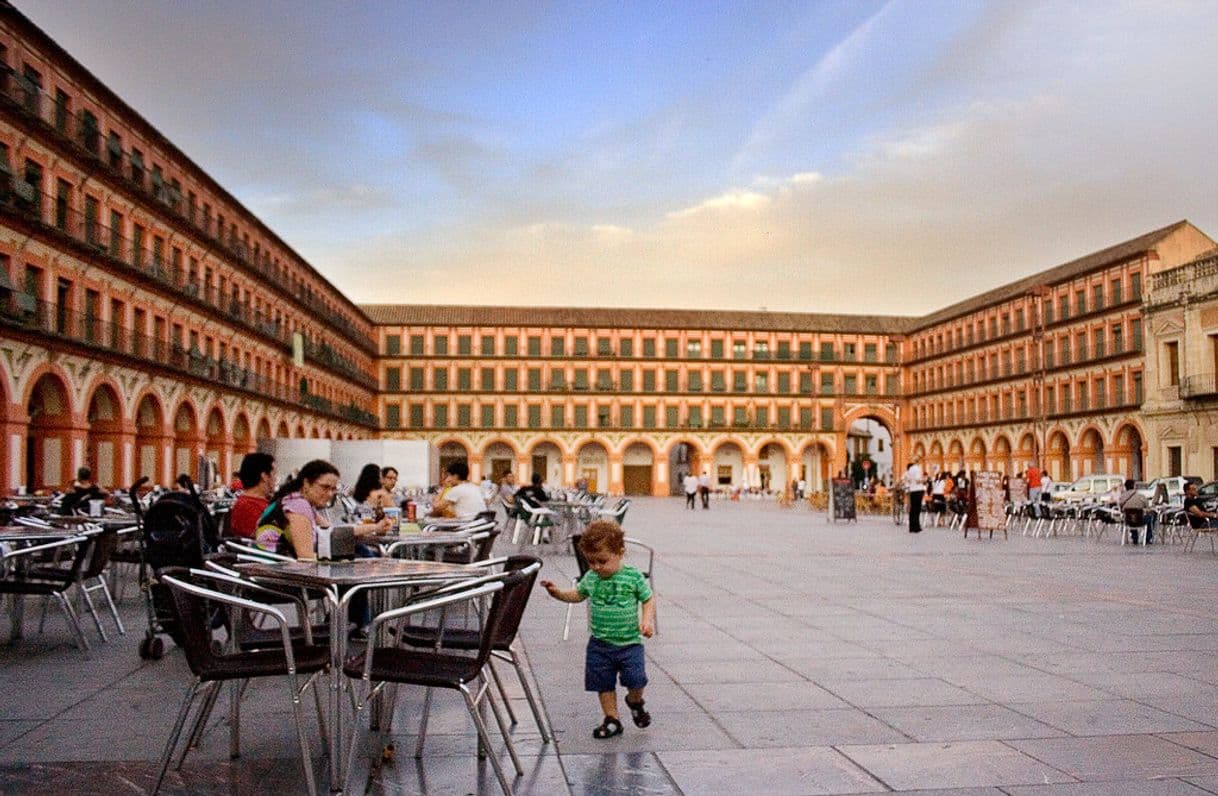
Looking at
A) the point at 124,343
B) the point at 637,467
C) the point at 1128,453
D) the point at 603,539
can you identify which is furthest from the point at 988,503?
the point at 637,467

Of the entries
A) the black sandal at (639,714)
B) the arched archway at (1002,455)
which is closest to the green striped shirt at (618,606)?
the black sandal at (639,714)

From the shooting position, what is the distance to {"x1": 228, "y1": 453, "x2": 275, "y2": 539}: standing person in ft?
25.1

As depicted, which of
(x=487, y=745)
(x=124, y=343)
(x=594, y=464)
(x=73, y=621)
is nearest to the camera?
(x=487, y=745)

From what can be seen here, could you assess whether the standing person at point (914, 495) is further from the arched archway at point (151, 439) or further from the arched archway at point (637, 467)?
the arched archway at point (637, 467)

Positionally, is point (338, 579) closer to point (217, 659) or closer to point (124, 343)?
point (217, 659)

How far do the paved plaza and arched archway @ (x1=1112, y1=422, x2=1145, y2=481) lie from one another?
41.6 m

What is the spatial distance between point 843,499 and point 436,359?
49.0m

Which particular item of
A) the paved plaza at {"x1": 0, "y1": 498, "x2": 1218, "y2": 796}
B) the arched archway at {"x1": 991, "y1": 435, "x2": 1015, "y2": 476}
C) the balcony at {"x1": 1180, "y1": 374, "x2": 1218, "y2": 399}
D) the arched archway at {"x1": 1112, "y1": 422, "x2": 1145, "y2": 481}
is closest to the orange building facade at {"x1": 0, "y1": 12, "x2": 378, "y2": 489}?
the paved plaza at {"x1": 0, "y1": 498, "x2": 1218, "y2": 796}

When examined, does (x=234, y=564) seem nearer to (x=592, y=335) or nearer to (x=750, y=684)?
(x=750, y=684)

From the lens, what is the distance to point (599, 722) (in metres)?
5.46

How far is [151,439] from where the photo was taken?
33938 mm

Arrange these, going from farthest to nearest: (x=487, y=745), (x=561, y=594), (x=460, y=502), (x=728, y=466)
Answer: (x=728, y=466) < (x=460, y=502) < (x=561, y=594) < (x=487, y=745)

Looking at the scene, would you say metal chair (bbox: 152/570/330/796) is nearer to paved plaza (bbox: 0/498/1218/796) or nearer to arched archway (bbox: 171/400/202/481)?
paved plaza (bbox: 0/498/1218/796)

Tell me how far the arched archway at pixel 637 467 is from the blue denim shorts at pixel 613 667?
68705 mm
